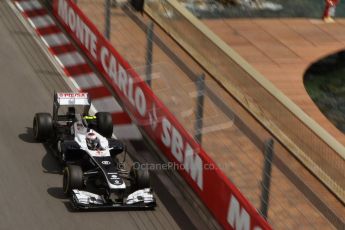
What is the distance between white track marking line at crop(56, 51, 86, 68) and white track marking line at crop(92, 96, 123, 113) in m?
1.37

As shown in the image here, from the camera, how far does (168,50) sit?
14.9 meters

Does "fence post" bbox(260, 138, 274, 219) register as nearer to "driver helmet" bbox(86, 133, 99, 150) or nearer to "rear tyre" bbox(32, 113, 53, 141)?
"driver helmet" bbox(86, 133, 99, 150)

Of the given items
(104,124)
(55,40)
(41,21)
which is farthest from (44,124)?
(41,21)

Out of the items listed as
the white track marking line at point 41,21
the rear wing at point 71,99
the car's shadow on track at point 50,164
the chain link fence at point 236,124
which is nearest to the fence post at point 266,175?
the chain link fence at point 236,124

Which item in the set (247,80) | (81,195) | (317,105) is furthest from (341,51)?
(81,195)

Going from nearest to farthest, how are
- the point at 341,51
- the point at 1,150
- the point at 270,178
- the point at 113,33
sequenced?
the point at 270,178 < the point at 1,150 < the point at 113,33 < the point at 341,51

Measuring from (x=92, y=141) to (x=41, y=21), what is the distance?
242 inches

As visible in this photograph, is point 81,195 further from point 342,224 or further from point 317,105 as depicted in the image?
point 317,105

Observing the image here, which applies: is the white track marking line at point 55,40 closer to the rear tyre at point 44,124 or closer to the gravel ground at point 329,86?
the rear tyre at point 44,124

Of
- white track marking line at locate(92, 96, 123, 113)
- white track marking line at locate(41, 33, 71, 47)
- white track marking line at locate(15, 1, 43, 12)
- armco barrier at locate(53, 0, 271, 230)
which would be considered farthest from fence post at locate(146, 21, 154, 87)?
white track marking line at locate(15, 1, 43, 12)

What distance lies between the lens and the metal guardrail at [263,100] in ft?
38.3

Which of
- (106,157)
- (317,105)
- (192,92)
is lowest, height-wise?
(317,105)

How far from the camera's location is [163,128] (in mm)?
15055

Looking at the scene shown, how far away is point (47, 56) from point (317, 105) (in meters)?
5.31
